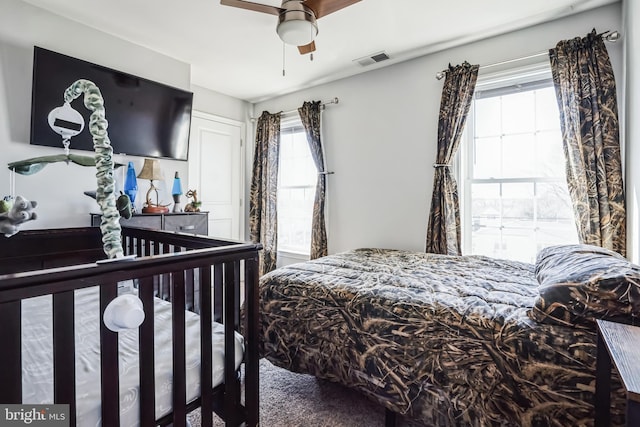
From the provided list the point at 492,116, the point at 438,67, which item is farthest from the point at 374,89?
the point at 492,116

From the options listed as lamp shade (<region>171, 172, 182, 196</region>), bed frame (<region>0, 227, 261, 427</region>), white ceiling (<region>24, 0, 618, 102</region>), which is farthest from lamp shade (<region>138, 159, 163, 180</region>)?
bed frame (<region>0, 227, 261, 427</region>)

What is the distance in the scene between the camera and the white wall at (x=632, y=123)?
1815 millimetres

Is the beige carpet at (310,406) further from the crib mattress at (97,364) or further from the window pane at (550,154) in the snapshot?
the window pane at (550,154)

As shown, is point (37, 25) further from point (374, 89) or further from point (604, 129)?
point (604, 129)

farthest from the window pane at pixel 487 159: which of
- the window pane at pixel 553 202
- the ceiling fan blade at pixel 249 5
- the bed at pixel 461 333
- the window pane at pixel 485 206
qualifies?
the ceiling fan blade at pixel 249 5

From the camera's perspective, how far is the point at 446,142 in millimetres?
2887

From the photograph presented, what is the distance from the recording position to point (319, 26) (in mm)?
2686

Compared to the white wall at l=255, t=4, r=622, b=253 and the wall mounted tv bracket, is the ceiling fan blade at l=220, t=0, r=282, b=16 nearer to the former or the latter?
the wall mounted tv bracket

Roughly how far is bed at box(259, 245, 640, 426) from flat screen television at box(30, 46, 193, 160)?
210 centimetres

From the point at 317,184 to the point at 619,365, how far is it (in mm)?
3328

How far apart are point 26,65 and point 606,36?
4437 millimetres

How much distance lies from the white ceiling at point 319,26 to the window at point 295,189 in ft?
3.36

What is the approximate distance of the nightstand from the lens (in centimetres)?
60

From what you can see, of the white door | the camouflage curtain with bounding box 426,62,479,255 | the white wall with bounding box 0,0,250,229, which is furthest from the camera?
the white door
